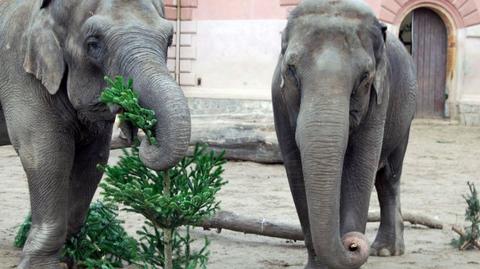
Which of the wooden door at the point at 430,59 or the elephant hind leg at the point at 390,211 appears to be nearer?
the elephant hind leg at the point at 390,211

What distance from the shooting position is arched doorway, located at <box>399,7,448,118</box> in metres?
20.5

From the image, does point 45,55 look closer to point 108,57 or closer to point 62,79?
point 62,79

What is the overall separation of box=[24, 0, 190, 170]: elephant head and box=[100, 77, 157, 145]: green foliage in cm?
4

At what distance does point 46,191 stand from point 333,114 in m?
1.84

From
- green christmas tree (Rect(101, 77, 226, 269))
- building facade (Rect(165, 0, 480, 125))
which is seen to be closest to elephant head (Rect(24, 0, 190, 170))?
green christmas tree (Rect(101, 77, 226, 269))

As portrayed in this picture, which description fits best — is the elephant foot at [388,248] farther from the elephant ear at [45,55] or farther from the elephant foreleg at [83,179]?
the elephant ear at [45,55]

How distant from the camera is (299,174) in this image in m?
5.64

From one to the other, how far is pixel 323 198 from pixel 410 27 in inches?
724

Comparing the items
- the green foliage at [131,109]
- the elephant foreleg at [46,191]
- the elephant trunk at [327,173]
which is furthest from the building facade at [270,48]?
the green foliage at [131,109]

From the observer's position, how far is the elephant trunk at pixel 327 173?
4.61 metres

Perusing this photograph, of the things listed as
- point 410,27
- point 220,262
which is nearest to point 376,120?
point 220,262

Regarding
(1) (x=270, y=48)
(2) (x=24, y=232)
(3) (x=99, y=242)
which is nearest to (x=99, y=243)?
(3) (x=99, y=242)

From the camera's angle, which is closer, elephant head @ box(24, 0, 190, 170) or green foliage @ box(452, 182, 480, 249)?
elephant head @ box(24, 0, 190, 170)

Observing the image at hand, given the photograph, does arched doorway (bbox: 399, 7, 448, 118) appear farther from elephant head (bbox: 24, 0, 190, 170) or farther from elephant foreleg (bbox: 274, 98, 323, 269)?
elephant head (bbox: 24, 0, 190, 170)
